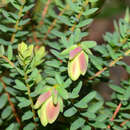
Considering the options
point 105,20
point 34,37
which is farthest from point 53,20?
point 105,20

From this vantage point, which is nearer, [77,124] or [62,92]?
[62,92]

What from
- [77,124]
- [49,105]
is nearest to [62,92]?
[49,105]

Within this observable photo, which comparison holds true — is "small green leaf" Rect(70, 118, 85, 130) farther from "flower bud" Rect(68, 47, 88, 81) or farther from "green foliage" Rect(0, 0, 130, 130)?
"flower bud" Rect(68, 47, 88, 81)

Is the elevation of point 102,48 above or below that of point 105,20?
above

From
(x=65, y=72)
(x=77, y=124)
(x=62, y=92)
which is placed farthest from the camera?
(x=65, y=72)

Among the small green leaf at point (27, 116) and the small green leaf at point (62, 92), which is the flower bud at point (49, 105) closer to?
the small green leaf at point (62, 92)

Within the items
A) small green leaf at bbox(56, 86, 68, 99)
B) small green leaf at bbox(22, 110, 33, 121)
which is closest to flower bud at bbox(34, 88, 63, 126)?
small green leaf at bbox(56, 86, 68, 99)

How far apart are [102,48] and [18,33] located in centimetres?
27

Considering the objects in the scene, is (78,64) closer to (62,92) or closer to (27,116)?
(62,92)

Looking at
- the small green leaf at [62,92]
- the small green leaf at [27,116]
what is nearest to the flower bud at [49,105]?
the small green leaf at [62,92]

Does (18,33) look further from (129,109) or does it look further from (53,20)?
(129,109)

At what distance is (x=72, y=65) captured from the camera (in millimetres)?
579

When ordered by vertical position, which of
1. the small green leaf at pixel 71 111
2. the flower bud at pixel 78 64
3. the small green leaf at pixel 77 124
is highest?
the flower bud at pixel 78 64

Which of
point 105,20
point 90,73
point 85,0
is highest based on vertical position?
point 85,0
